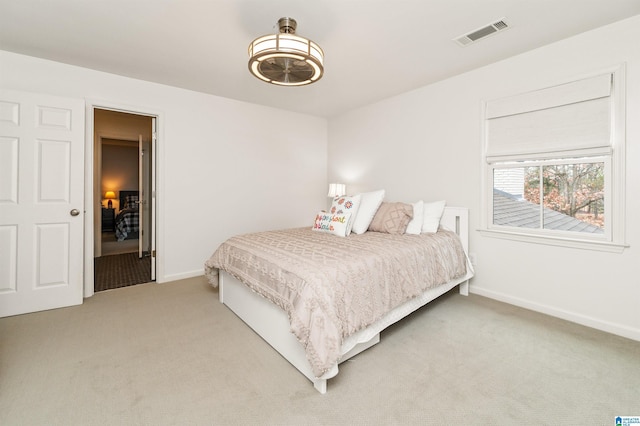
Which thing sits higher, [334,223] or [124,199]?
[124,199]

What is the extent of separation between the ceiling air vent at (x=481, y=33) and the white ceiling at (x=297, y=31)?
59 mm

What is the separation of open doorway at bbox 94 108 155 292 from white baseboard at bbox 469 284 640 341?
3956 mm

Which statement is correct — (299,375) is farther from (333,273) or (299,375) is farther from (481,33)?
(481,33)

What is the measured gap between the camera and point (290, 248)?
2.38 metres

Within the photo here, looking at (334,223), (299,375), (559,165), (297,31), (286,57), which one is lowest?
(299,375)

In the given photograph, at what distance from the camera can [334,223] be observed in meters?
3.12

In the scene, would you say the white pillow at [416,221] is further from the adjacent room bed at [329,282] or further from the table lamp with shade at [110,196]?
the table lamp with shade at [110,196]

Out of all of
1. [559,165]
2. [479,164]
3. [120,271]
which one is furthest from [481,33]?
[120,271]

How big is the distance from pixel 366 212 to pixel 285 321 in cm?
164

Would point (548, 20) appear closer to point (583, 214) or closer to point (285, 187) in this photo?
point (583, 214)

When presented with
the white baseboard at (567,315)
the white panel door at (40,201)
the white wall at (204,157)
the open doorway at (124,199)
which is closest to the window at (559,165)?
the white baseboard at (567,315)

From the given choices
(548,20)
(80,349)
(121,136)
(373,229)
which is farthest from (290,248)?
(121,136)

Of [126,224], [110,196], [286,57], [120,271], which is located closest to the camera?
[286,57]

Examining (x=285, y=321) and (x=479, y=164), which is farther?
(x=479, y=164)
